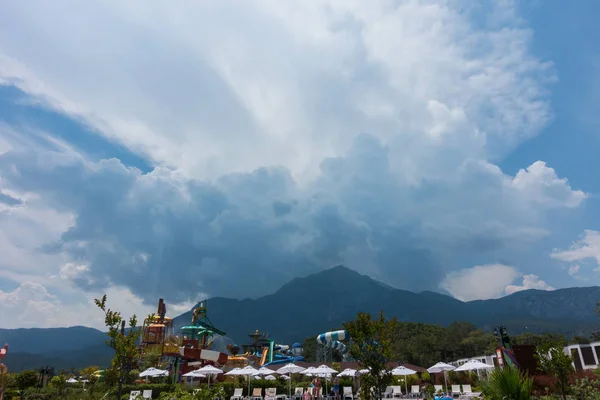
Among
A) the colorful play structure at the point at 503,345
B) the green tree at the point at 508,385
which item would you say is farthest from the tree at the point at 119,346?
the colorful play structure at the point at 503,345

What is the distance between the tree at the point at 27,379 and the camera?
2789 centimetres

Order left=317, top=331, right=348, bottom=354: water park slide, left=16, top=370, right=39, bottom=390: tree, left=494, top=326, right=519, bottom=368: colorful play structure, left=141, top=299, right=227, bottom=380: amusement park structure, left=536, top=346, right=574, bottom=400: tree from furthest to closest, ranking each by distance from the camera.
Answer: left=317, top=331, right=348, bottom=354: water park slide, left=141, top=299, right=227, bottom=380: amusement park structure, left=16, top=370, right=39, bottom=390: tree, left=494, top=326, right=519, bottom=368: colorful play structure, left=536, top=346, right=574, bottom=400: tree

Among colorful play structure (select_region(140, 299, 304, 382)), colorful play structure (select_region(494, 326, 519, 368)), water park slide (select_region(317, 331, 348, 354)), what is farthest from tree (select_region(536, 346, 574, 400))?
water park slide (select_region(317, 331, 348, 354))

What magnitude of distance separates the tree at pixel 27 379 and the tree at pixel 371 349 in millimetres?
27656

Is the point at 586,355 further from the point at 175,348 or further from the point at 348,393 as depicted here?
the point at 175,348

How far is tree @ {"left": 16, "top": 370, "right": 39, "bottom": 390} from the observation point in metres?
27.9

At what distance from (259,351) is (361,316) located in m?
71.7

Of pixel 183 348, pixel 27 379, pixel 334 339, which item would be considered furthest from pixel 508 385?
pixel 334 339

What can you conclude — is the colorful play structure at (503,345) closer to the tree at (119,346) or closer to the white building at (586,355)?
the tree at (119,346)

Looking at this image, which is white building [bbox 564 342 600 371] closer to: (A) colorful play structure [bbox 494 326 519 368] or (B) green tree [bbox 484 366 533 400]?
(A) colorful play structure [bbox 494 326 519 368]

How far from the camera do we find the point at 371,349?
11.4 metres

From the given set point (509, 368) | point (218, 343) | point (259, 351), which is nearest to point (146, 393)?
point (509, 368)

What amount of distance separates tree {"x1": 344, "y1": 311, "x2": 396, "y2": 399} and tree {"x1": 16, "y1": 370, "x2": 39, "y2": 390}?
27.7m

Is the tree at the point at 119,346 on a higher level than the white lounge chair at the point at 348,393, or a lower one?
higher
